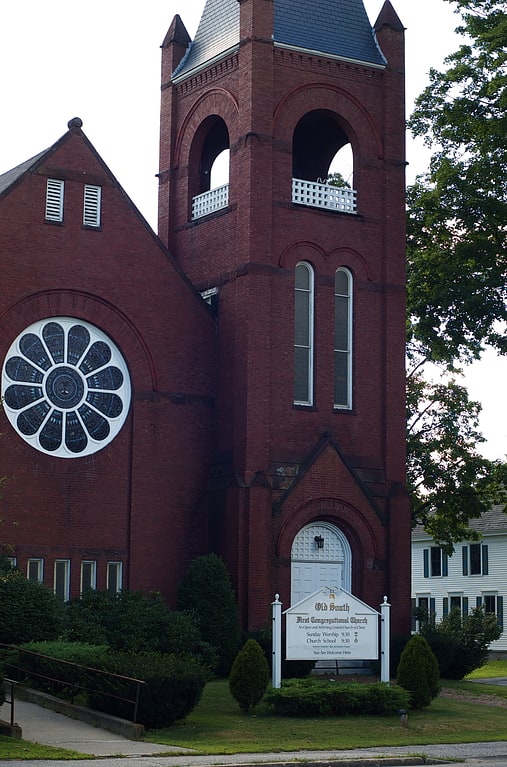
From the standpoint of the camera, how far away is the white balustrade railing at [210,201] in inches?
1415

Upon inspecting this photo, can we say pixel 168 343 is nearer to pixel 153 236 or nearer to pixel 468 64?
pixel 153 236

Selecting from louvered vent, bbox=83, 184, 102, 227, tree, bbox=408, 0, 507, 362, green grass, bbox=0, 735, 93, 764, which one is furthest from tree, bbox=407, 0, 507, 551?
green grass, bbox=0, 735, 93, 764

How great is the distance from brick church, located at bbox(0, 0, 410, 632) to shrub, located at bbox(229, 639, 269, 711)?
789cm

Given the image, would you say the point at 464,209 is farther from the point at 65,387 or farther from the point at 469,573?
the point at 469,573

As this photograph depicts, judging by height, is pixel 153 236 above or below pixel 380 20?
below

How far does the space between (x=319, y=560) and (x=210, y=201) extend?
10.3 metres

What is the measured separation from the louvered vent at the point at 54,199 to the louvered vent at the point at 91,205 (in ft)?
2.15

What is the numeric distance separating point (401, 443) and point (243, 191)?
26.0 ft

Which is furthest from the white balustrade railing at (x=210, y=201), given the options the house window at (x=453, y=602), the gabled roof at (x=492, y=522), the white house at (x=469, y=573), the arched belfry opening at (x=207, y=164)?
the house window at (x=453, y=602)

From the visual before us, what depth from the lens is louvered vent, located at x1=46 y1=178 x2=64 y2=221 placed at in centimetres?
3319

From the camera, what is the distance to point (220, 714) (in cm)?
2439

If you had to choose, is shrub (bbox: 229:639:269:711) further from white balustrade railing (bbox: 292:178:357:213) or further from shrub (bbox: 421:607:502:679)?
white balustrade railing (bbox: 292:178:357:213)

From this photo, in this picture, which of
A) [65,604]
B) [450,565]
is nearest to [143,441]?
[65,604]

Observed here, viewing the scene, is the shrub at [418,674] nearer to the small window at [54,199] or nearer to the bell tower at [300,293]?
the bell tower at [300,293]
